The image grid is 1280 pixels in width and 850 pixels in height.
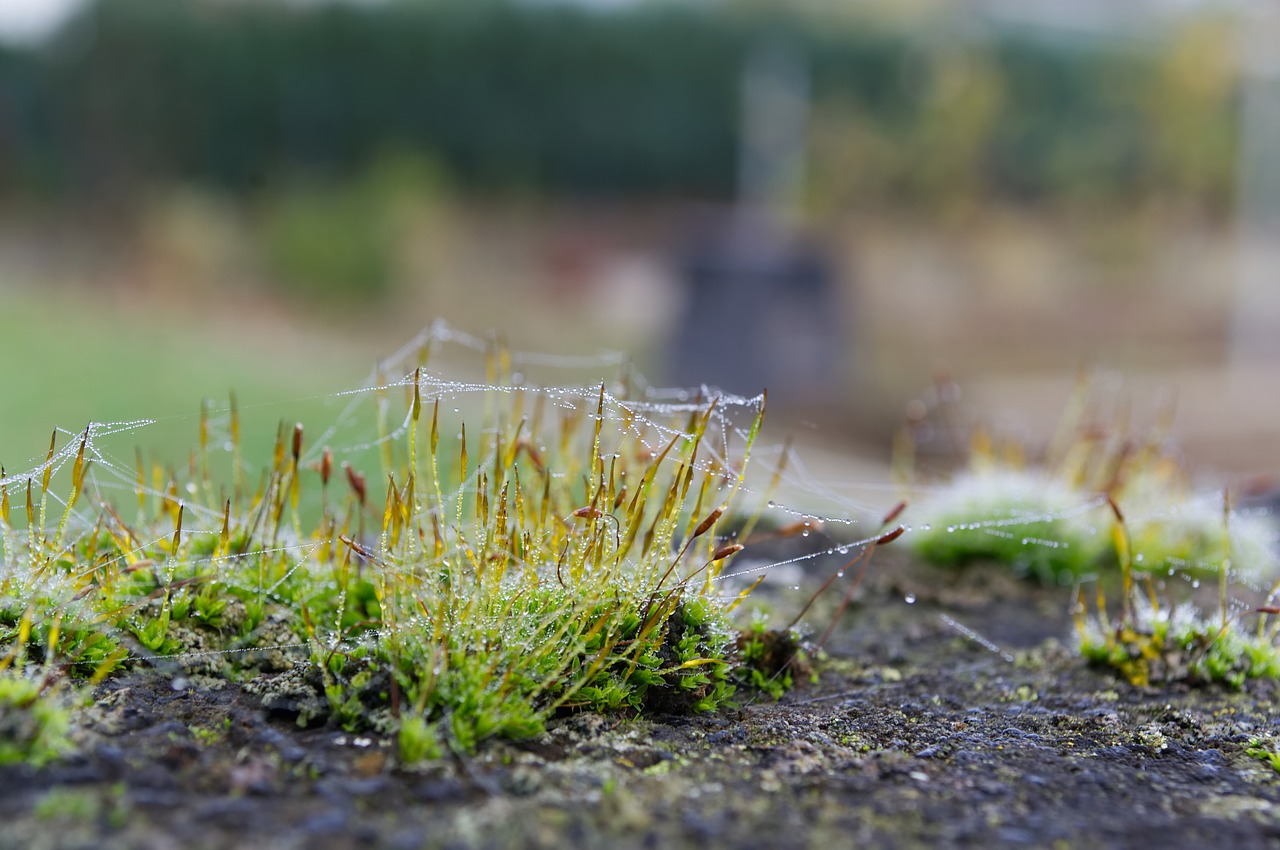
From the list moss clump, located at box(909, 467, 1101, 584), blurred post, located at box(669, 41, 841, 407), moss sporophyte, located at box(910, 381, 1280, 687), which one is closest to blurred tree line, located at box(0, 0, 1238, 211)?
blurred post, located at box(669, 41, 841, 407)

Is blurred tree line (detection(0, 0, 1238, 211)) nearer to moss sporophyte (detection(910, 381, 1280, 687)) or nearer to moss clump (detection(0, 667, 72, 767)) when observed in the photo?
moss sporophyte (detection(910, 381, 1280, 687))

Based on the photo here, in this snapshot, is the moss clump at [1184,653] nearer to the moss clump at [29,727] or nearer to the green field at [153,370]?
the moss clump at [29,727]

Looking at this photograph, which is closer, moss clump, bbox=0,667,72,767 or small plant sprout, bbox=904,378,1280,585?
moss clump, bbox=0,667,72,767

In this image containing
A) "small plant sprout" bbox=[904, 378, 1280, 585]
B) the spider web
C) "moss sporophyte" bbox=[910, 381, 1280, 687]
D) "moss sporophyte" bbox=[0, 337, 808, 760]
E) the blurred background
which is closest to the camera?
"moss sporophyte" bbox=[0, 337, 808, 760]

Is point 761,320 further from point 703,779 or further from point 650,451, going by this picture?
point 703,779

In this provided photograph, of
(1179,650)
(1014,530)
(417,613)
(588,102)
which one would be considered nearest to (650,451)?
(417,613)

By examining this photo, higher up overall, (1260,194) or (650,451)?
(1260,194)

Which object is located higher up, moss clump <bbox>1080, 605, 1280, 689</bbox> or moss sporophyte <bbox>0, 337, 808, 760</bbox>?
moss sporophyte <bbox>0, 337, 808, 760</bbox>
